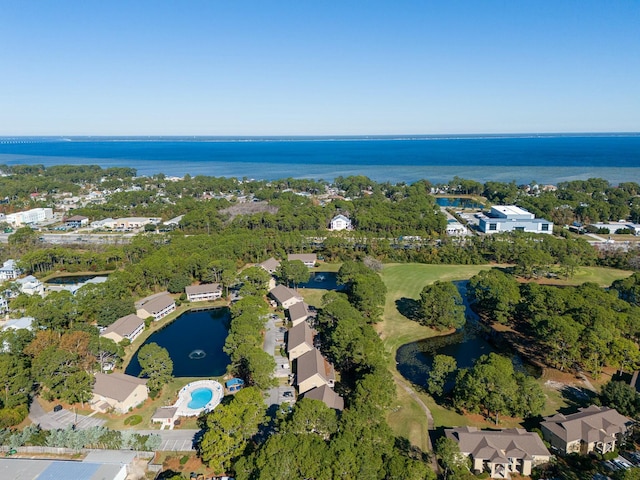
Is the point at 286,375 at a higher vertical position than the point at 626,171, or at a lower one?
lower

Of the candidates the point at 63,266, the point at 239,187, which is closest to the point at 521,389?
the point at 63,266

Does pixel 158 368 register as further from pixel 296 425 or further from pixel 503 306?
pixel 503 306

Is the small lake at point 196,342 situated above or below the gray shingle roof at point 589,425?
below

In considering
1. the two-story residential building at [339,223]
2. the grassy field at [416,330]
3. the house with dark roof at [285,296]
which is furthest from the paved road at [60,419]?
the two-story residential building at [339,223]

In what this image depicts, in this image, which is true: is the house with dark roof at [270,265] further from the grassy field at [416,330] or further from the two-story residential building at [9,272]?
the two-story residential building at [9,272]

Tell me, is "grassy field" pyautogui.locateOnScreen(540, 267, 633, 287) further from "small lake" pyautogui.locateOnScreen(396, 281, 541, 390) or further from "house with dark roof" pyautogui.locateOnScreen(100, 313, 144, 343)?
"house with dark roof" pyautogui.locateOnScreen(100, 313, 144, 343)
